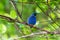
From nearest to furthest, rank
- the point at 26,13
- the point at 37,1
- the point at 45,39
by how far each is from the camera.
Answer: the point at 37,1 → the point at 45,39 → the point at 26,13

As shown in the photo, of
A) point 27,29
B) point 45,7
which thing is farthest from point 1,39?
point 45,7

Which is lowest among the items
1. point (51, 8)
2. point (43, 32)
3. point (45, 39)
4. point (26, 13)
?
point (26, 13)

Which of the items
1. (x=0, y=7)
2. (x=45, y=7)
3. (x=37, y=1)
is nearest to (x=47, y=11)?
(x=45, y=7)

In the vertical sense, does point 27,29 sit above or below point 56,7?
below

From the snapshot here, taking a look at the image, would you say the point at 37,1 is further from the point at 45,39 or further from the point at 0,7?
the point at 0,7

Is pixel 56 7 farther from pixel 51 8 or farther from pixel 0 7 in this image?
pixel 0 7

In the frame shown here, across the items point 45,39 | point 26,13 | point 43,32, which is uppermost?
point 43,32

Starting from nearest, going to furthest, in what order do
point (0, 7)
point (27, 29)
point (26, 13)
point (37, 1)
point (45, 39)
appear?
point (37, 1) → point (45, 39) → point (27, 29) → point (0, 7) → point (26, 13)

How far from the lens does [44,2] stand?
2553 mm

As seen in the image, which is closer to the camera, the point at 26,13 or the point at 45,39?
the point at 45,39

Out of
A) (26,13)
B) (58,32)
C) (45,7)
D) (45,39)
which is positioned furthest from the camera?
(26,13)

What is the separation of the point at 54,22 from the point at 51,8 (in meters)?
0.15

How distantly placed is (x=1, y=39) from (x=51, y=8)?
0.87 metres

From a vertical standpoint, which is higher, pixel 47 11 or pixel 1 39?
pixel 47 11
